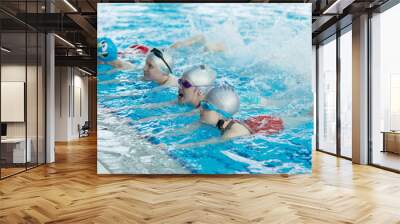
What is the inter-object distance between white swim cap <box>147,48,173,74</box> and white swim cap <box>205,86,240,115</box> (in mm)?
846

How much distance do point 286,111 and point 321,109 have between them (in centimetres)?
493

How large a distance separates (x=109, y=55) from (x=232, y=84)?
85.6 inches

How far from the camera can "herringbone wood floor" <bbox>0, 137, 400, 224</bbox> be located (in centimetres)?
383

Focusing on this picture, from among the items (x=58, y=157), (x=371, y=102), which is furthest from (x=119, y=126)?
(x=371, y=102)

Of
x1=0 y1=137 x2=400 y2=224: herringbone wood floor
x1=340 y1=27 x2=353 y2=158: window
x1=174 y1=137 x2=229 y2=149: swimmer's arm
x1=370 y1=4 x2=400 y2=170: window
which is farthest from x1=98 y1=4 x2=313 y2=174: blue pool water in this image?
x1=340 y1=27 x2=353 y2=158: window

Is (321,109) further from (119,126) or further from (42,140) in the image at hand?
(42,140)

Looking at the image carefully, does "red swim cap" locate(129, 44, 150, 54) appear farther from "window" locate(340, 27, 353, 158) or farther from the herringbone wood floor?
"window" locate(340, 27, 353, 158)

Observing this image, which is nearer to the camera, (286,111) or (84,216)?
(84,216)

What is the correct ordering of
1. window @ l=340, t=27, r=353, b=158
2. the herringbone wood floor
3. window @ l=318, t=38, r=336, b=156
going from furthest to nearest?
1. window @ l=318, t=38, r=336, b=156
2. window @ l=340, t=27, r=353, b=158
3. the herringbone wood floor

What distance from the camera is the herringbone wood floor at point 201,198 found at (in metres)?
3.83

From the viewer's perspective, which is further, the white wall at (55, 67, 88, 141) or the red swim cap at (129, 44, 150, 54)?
the white wall at (55, 67, 88, 141)

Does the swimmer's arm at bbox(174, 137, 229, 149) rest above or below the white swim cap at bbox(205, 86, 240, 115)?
below

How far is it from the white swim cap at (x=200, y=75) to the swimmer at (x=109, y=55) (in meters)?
1.04

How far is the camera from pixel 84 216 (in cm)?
386
